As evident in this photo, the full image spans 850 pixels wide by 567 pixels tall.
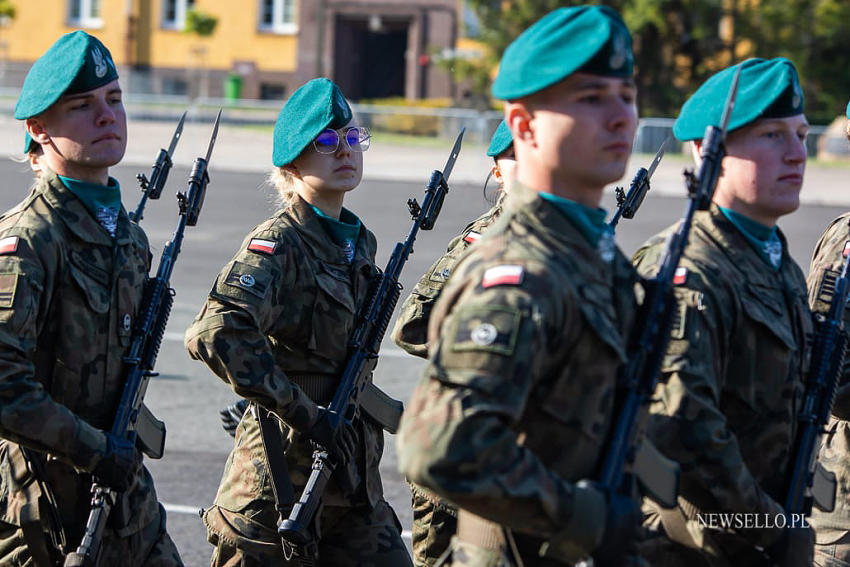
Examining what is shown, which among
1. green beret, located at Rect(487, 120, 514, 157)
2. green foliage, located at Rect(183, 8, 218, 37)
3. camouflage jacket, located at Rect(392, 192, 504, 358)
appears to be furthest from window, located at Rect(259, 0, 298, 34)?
camouflage jacket, located at Rect(392, 192, 504, 358)

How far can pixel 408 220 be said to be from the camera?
19.1 m

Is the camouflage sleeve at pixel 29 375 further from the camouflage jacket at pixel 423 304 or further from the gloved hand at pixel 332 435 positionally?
the camouflage jacket at pixel 423 304

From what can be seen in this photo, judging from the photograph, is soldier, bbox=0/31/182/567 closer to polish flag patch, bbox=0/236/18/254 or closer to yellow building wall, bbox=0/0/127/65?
polish flag patch, bbox=0/236/18/254

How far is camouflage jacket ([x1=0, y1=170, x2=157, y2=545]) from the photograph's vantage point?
4094 millimetres

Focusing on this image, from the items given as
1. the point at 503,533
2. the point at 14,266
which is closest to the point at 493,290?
the point at 503,533

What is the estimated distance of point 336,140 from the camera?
210 inches

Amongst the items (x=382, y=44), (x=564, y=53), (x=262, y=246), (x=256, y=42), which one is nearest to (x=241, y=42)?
(x=256, y=42)

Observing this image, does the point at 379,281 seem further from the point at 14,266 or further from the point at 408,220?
the point at 408,220

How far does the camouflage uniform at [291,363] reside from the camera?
4.78m

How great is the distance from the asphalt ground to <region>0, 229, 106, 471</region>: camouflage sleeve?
5.54 ft

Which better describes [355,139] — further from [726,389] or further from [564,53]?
[564,53]

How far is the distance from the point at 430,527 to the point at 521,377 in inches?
104

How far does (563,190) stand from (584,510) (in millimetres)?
751

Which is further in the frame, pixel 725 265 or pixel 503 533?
pixel 725 265
